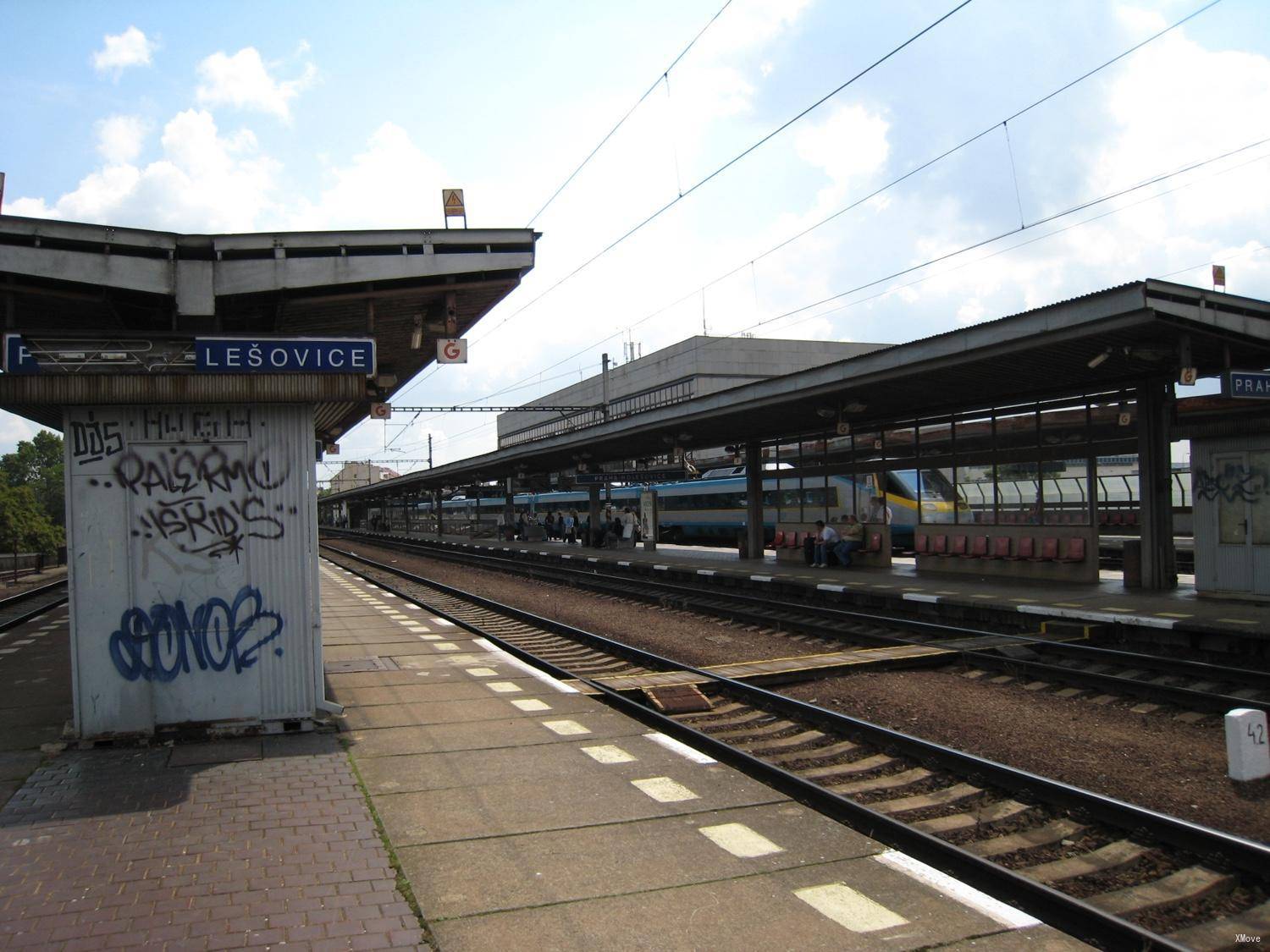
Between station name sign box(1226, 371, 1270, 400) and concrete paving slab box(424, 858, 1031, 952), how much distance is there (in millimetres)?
9800

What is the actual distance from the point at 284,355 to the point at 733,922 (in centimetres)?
510

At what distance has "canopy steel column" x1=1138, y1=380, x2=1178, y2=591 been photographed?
50.3 feet

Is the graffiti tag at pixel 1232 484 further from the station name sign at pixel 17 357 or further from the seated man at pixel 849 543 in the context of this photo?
the station name sign at pixel 17 357

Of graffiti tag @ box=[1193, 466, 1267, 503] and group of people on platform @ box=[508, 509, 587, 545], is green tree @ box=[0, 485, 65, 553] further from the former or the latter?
graffiti tag @ box=[1193, 466, 1267, 503]

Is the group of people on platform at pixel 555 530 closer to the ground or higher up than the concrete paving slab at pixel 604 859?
higher up

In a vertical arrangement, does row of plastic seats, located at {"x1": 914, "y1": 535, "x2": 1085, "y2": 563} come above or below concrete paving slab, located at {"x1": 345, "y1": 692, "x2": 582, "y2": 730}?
above

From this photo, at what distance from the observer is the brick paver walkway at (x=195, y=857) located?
391 cm

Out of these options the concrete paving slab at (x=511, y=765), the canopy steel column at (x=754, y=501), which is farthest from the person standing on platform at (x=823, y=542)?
the concrete paving slab at (x=511, y=765)

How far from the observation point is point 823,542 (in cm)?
2262

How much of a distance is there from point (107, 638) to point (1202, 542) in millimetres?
14170

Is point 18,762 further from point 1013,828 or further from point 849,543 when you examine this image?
point 849,543

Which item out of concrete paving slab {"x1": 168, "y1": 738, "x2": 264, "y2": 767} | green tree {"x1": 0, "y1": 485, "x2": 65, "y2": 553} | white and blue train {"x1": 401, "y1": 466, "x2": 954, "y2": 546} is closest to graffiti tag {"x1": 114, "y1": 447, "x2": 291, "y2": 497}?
concrete paving slab {"x1": 168, "y1": 738, "x2": 264, "y2": 767}

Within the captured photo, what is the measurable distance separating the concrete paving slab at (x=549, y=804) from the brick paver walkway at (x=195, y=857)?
11.2 inches

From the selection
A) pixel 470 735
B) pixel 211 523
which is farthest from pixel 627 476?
pixel 211 523
